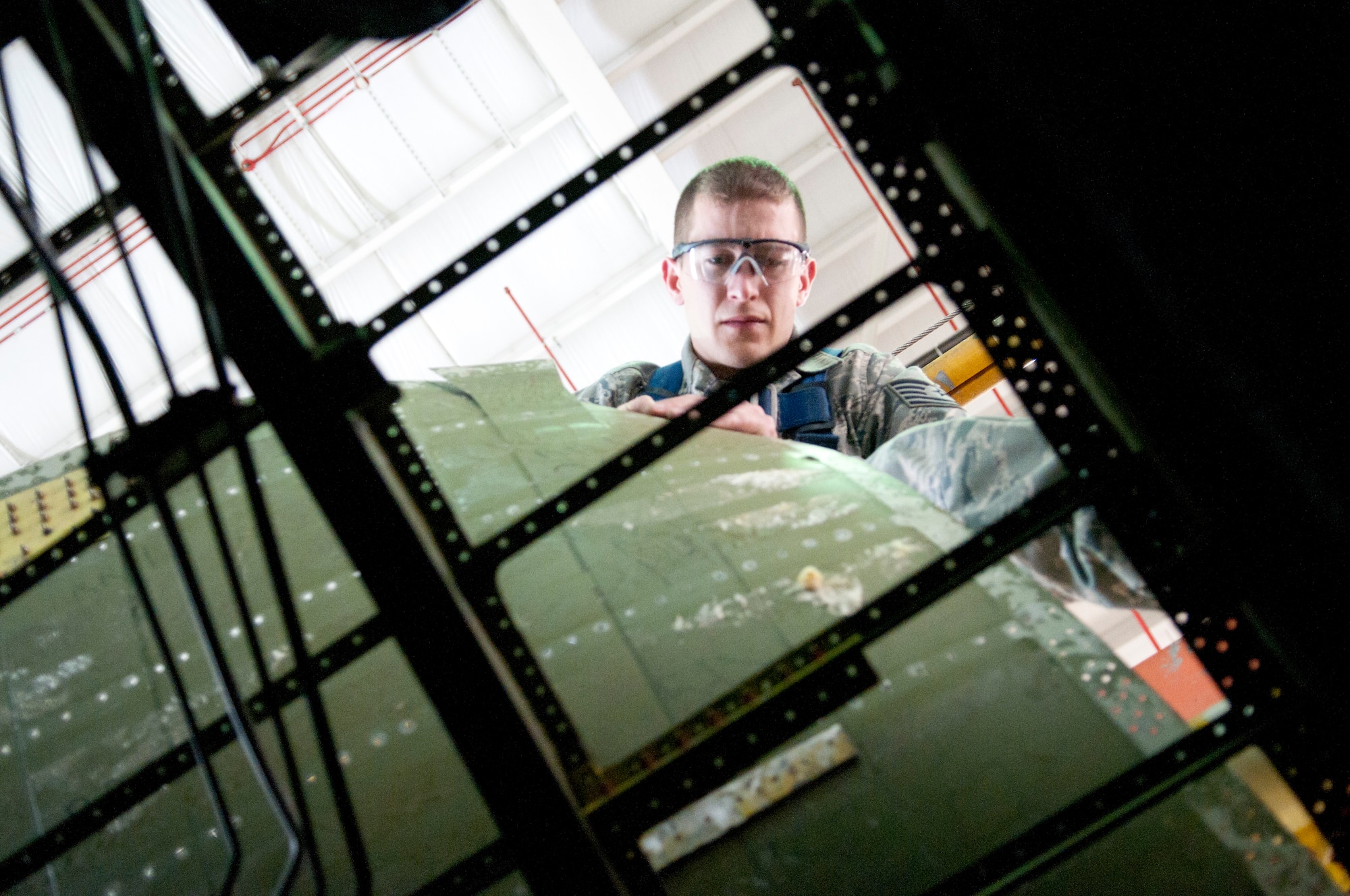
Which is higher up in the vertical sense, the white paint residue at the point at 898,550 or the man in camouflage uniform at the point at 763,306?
the man in camouflage uniform at the point at 763,306

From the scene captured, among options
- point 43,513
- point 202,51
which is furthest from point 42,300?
point 43,513

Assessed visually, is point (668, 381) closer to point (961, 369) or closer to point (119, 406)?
point (119, 406)

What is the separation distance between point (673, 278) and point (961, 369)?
10.7 feet

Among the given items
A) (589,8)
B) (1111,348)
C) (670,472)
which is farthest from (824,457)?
(589,8)

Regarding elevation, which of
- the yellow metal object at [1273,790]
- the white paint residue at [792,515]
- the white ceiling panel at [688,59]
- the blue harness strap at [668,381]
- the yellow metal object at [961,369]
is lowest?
the yellow metal object at [1273,790]

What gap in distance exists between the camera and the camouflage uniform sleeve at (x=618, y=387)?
11.4 ft

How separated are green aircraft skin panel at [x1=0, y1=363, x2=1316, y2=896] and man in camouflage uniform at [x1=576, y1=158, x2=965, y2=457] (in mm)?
1053

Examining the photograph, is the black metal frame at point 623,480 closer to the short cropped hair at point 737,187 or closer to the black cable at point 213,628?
the black cable at point 213,628

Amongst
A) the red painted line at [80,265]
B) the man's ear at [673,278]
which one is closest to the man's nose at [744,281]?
the man's ear at [673,278]

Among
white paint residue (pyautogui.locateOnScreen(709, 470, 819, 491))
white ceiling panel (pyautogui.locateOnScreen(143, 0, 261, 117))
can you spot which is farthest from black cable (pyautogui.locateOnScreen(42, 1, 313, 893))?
white ceiling panel (pyautogui.locateOnScreen(143, 0, 261, 117))

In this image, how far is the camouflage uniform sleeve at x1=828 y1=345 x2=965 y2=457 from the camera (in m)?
3.01

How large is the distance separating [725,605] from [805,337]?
0.64m

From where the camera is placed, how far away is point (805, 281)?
361cm

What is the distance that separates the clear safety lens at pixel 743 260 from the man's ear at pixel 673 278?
0.31m
